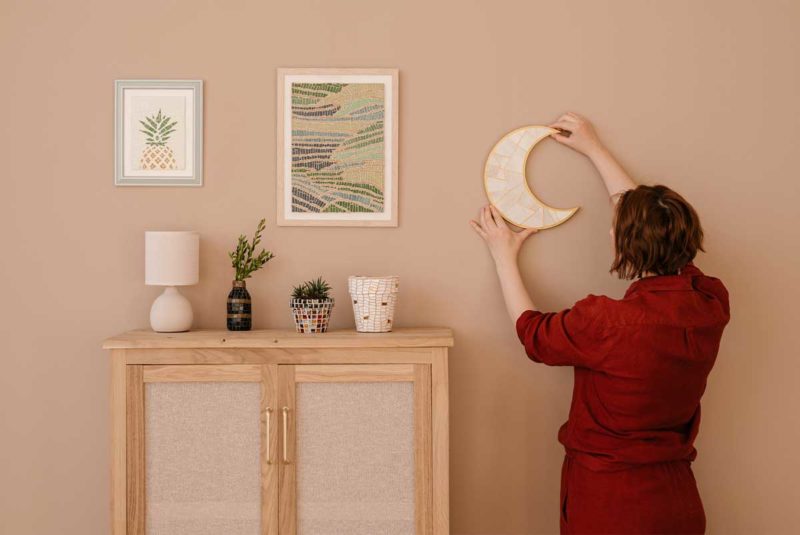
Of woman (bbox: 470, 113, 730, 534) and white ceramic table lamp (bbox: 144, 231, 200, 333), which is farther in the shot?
white ceramic table lamp (bbox: 144, 231, 200, 333)

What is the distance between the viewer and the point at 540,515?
255 cm

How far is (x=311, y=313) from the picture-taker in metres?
2.31

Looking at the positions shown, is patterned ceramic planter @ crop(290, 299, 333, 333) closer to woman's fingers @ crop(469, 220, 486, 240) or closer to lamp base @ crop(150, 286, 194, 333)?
lamp base @ crop(150, 286, 194, 333)

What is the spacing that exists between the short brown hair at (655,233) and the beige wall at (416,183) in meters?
0.50

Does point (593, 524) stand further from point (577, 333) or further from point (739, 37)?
point (739, 37)

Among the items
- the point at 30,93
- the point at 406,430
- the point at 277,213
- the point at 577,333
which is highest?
the point at 30,93

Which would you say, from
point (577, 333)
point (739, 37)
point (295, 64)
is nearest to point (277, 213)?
point (295, 64)

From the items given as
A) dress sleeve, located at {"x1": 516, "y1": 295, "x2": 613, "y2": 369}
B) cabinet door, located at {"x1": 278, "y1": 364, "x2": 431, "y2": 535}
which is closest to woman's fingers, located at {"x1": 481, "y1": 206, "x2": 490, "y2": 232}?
dress sleeve, located at {"x1": 516, "y1": 295, "x2": 613, "y2": 369}

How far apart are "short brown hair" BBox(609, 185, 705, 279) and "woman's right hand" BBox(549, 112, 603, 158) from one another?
1.56 feet

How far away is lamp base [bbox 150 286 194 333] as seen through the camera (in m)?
2.34

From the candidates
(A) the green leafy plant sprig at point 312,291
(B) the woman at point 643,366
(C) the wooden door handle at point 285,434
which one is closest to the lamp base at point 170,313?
(A) the green leafy plant sprig at point 312,291

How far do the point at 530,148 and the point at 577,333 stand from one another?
84 cm

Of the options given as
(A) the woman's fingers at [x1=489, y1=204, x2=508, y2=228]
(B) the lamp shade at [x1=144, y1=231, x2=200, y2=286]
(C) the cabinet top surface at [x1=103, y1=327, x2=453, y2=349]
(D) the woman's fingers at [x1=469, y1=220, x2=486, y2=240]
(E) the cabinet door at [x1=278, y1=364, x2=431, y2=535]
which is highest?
(A) the woman's fingers at [x1=489, y1=204, x2=508, y2=228]

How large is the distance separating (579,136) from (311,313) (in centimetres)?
121
